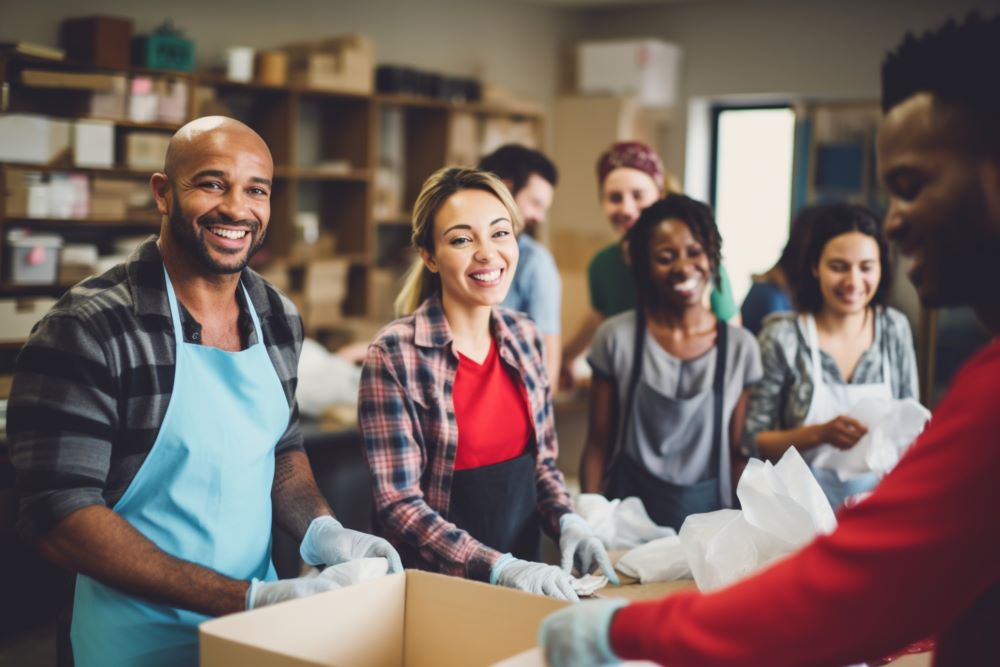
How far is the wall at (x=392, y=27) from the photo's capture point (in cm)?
514

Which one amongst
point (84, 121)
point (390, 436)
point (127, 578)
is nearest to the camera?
point (127, 578)

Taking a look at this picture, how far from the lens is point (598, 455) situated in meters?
2.44

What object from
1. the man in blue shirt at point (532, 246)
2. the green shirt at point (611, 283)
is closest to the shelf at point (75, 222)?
the man in blue shirt at point (532, 246)

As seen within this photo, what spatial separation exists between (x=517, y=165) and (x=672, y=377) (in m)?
1.28

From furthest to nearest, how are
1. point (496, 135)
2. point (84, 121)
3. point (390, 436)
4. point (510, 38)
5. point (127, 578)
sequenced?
point (510, 38) → point (496, 135) → point (84, 121) → point (390, 436) → point (127, 578)

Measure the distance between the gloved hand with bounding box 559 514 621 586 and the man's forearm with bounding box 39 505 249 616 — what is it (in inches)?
24.8

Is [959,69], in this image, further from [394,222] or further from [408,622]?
[394,222]

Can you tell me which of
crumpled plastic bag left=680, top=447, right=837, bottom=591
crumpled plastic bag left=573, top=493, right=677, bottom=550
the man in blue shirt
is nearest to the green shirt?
the man in blue shirt

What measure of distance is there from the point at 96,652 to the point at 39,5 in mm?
4269

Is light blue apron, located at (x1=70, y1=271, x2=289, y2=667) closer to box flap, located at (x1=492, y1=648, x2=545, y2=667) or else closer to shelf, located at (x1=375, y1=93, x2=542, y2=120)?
box flap, located at (x1=492, y1=648, x2=545, y2=667)

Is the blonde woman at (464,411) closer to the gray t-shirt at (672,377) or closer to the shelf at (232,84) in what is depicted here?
the gray t-shirt at (672,377)

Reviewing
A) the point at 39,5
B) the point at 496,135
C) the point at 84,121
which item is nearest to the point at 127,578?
the point at 84,121

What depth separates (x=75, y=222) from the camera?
15.7 feet

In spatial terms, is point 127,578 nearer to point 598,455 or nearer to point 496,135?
point 598,455
